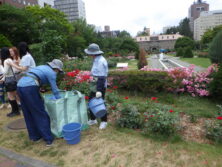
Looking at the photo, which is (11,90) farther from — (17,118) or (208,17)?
(208,17)

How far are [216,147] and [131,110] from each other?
1590mm

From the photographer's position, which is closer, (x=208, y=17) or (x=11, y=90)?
(x=11, y=90)

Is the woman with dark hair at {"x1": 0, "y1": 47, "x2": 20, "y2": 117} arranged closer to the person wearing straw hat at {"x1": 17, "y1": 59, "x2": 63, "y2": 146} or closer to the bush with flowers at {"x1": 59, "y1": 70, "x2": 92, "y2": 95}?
the bush with flowers at {"x1": 59, "y1": 70, "x2": 92, "y2": 95}

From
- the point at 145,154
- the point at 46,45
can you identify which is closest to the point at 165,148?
the point at 145,154

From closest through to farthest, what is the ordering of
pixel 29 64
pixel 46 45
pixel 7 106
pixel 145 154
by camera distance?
pixel 145 154
pixel 29 64
pixel 7 106
pixel 46 45

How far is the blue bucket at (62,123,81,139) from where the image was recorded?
2865 millimetres

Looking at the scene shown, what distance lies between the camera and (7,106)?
209 inches

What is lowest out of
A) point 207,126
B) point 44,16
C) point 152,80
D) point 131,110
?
point 207,126

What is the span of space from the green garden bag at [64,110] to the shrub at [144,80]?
2.84 meters

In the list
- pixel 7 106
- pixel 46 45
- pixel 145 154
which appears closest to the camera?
pixel 145 154

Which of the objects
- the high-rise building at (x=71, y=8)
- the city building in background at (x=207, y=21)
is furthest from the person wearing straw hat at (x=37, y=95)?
the city building in background at (x=207, y=21)

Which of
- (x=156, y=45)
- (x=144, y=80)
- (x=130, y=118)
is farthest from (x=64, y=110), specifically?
(x=156, y=45)

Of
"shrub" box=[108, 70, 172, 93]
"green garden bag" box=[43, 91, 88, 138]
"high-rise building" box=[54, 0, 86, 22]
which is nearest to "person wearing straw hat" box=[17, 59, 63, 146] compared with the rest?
"green garden bag" box=[43, 91, 88, 138]

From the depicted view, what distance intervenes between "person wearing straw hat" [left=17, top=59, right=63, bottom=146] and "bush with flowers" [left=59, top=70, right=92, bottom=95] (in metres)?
2.45
